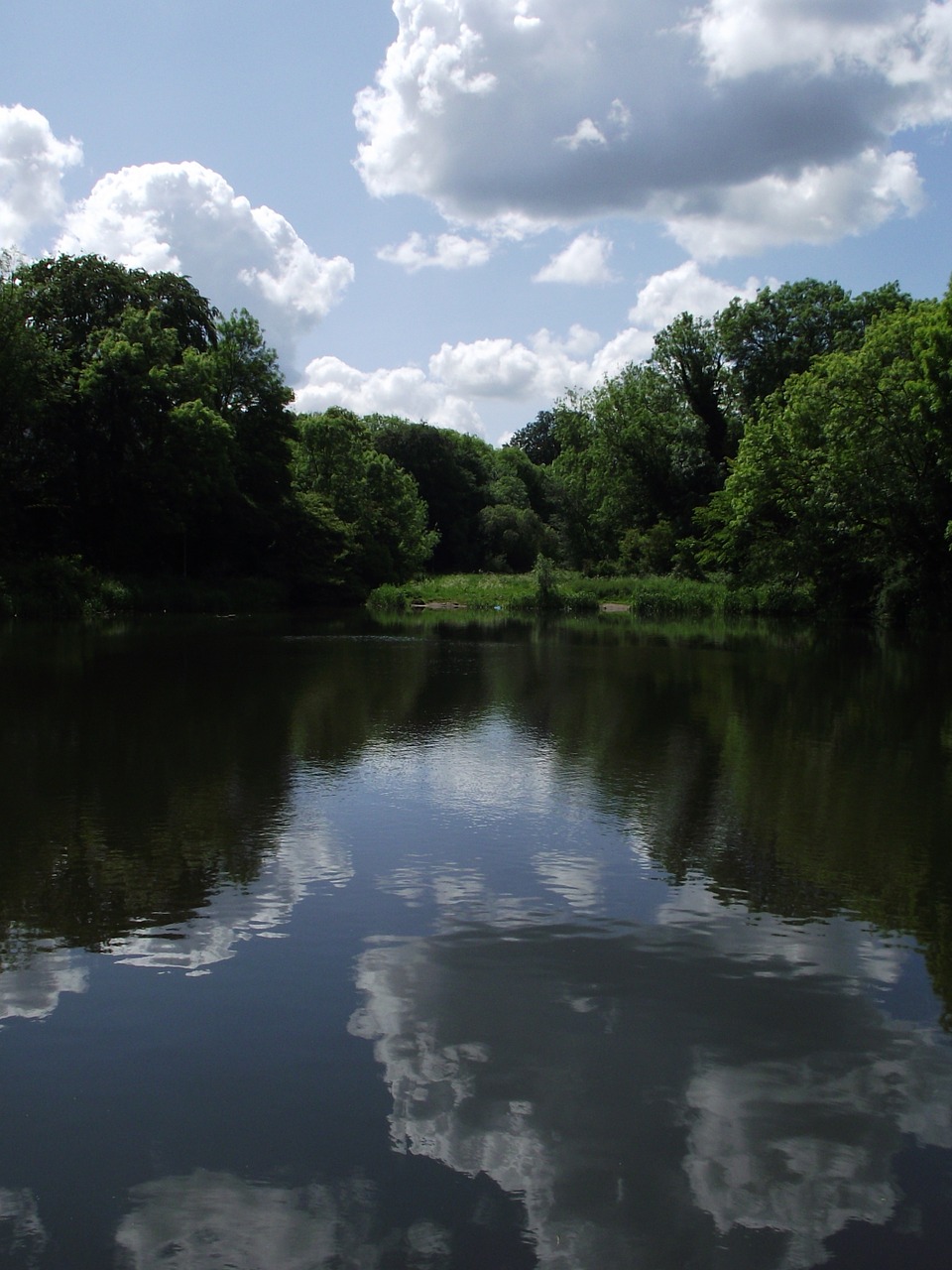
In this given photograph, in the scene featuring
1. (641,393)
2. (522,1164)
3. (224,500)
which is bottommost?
(522,1164)

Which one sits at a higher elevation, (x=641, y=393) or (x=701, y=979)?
(x=641, y=393)

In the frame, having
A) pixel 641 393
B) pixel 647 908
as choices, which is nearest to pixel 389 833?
pixel 647 908

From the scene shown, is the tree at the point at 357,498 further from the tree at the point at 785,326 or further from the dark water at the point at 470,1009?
the dark water at the point at 470,1009

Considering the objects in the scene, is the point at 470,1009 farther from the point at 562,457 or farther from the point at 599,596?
the point at 562,457

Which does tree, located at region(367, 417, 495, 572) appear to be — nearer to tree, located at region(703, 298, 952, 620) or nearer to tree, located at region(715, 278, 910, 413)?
tree, located at region(715, 278, 910, 413)

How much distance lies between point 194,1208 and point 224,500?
5290cm

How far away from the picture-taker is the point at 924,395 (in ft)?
118

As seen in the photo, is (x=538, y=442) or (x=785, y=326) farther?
(x=538, y=442)

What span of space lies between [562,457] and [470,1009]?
2759 inches

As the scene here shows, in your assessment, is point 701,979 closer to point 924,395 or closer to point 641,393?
point 924,395

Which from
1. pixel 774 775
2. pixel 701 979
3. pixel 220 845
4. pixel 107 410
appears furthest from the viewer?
pixel 107 410

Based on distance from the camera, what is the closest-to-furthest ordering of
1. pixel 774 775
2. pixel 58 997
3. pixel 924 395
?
pixel 58 997 < pixel 774 775 < pixel 924 395

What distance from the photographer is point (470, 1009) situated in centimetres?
507

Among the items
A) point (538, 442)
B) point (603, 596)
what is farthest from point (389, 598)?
point (538, 442)
